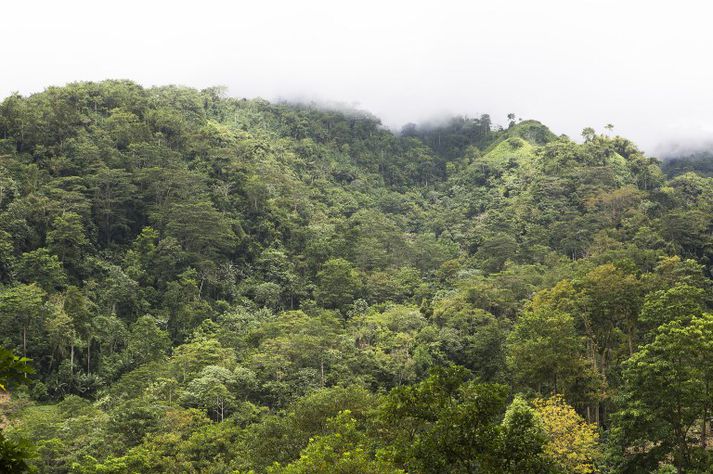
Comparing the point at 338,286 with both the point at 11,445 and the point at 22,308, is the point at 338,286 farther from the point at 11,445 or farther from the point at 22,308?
the point at 11,445

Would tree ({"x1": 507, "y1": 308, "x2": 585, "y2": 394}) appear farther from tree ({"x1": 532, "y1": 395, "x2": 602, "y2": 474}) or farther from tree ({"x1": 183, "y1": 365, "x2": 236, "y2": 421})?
tree ({"x1": 183, "y1": 365, "x2": 236, "y2": 421})

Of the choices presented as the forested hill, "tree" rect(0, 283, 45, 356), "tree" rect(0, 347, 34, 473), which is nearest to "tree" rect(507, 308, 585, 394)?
the forested hill

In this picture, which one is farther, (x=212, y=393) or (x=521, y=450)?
(x=212, y=393)

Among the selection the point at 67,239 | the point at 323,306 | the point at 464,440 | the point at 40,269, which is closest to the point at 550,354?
the point at 464,440

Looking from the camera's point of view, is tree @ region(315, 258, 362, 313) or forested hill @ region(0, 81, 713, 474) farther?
tree @ region(315, 258, 362, 313)

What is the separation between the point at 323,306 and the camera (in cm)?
4647

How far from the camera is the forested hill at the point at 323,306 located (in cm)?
1920

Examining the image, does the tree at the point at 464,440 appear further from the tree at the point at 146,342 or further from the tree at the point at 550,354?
the tree at the point at 146,342

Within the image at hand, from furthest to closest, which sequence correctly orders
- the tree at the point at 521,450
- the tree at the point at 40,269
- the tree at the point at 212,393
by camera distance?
the tree at the point at 40,269
the tree at the point at 212,393
the tree at the point at 521,450

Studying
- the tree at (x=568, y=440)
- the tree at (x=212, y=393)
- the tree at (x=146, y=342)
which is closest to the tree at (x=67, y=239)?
the tree at (x=146, y=342)

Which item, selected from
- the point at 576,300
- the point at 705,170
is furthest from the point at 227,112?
the point at 705,170

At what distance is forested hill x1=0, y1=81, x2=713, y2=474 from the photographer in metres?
19.2

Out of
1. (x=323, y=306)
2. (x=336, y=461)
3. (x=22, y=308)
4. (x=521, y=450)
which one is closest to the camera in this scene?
(x=521, y=450)

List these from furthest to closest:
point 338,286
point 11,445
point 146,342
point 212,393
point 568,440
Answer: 1. point 338,286
2. point 146,342
3. point 212,393
4. point 568,440
5. point 11,445
